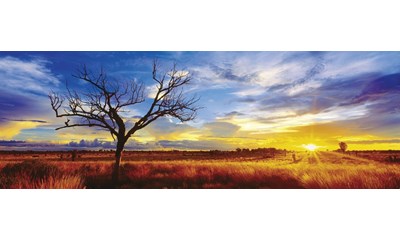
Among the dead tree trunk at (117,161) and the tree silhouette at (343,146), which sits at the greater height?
the tree silhouette at (343,146)

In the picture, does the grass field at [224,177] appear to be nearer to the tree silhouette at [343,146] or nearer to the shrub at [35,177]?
the shrub at [35,177]

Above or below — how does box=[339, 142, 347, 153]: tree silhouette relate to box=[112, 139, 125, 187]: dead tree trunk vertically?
above

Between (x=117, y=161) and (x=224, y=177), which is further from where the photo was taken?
(x=224, y=177)

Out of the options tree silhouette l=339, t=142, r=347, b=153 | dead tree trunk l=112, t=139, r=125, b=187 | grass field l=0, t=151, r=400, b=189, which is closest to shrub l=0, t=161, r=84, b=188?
grass field l=0, t=151, r=400, b=189

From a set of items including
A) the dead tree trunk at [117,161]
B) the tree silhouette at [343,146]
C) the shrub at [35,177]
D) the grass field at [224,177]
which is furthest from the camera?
the tree silhouette at [343,146]

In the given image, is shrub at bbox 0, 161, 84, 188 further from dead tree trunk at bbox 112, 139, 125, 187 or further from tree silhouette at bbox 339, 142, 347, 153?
tree silhouette at bbox 339, 142, 347, 153

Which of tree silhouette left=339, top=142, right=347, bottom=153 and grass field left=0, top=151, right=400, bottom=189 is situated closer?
grass field left=0, top=151, right=400, bottom=189

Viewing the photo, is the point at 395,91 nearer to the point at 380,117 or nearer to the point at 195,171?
the point at 380,117

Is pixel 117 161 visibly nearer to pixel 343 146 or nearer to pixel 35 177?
pixel 35 177

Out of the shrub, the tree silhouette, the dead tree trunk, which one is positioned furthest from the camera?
the tree silhouette

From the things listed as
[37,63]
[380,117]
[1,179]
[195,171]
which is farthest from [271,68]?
[1,179]

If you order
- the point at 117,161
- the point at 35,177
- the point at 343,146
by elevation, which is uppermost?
the point at 343,146

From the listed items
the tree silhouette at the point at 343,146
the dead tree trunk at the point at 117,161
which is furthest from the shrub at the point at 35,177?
the tree silhouette at the point at 343,146

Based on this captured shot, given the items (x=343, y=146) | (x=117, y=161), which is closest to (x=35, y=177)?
(x=117, y=161)
